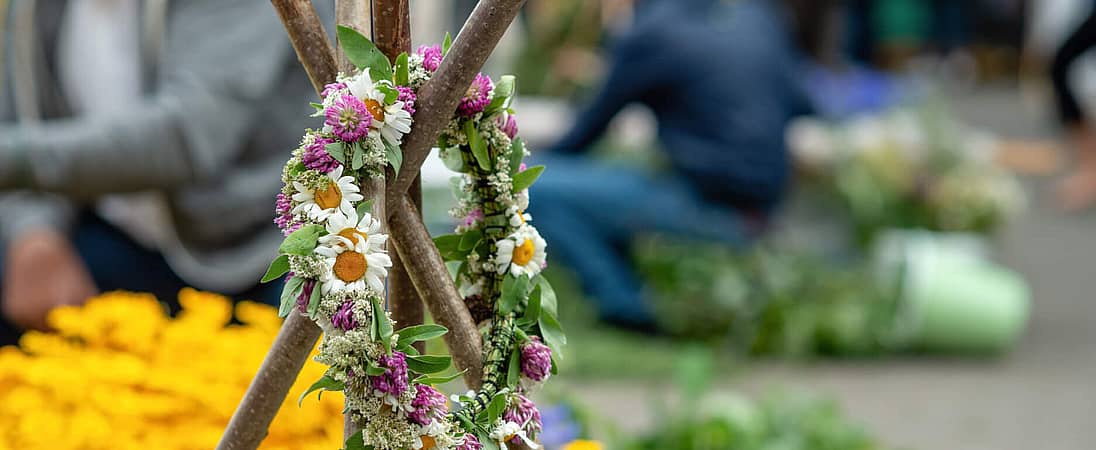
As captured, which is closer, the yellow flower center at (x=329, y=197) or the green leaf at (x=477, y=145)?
the yellow flower center at (x=329, y=197)

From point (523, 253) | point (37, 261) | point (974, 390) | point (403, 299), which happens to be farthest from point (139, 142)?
point (974, 390)

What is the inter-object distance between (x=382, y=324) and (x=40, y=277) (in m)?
1.16

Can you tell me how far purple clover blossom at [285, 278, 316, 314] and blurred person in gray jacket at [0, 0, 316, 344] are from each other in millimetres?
951

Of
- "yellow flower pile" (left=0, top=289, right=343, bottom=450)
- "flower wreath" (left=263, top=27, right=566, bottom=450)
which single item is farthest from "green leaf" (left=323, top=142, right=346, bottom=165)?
"yellow flower pile" (left=0, top=289, right=343, bottom=450)

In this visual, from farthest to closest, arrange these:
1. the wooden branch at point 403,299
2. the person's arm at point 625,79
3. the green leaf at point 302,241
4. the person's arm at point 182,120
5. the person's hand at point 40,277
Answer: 1. the person's arm at point 625,79
2. the person's hand at point 40,277
3. the person's arm at point 182,120
4. the wooden branch at point 403,299
5. the green leaf at point 302,241

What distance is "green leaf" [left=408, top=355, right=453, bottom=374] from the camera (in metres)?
0.88

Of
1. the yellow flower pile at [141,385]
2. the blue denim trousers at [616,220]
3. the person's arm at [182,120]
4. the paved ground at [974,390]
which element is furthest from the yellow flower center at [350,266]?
the blue denim trousers at [616,220]

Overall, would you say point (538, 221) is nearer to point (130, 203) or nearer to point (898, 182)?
point (898, 182)

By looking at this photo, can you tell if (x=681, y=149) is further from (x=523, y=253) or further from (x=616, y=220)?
(x=523, y=253)

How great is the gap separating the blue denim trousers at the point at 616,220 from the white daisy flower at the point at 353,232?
2962 mm

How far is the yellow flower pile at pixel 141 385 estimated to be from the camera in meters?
1.25

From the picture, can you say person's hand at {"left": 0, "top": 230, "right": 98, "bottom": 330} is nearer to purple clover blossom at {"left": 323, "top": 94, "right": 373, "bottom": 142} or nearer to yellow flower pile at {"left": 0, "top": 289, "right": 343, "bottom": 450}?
yellow flower pile at {"left": 0, "top": 289, "right": 343, "bottom": 450}

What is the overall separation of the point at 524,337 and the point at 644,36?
9.47 ft

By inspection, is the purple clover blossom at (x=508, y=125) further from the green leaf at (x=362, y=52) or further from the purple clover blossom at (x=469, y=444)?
the purple clover blossom at (x=469, y=444)
